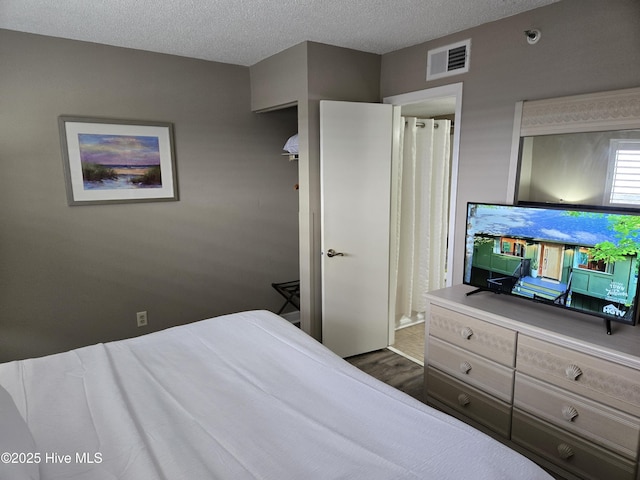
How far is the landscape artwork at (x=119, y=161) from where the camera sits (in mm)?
2979

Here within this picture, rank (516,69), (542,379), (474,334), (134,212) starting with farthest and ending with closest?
(134,212), (516,69), (474,334), (542,379)

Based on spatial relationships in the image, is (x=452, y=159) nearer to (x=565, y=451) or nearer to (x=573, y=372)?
(x=573, y=372)

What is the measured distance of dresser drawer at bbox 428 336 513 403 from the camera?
2.10 m

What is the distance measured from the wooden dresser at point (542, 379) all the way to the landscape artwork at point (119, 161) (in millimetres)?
2453

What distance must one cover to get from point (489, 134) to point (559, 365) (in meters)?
1.49

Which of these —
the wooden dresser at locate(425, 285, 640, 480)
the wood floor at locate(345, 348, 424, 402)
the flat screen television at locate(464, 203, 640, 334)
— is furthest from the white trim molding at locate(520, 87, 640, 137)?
the wood floor at locate(345, 348, 424, 402)

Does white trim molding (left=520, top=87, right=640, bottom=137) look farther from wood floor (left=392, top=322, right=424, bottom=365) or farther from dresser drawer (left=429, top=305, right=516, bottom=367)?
wood floor (left=392, top=322, right=424, bottom=365)

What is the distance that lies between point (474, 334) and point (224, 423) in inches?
58.9

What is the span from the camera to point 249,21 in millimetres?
2520

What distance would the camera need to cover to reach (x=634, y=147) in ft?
6.48

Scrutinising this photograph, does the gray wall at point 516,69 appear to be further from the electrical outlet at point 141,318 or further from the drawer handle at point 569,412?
the electrical outlet at point 141,318

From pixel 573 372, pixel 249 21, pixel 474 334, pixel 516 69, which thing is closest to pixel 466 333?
pixel 474 334

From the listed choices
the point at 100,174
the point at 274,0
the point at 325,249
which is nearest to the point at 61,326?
the point at 100,174

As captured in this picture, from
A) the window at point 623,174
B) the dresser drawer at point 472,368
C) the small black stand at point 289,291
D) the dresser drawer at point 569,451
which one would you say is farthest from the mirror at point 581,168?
the small black stand at point 289,291
